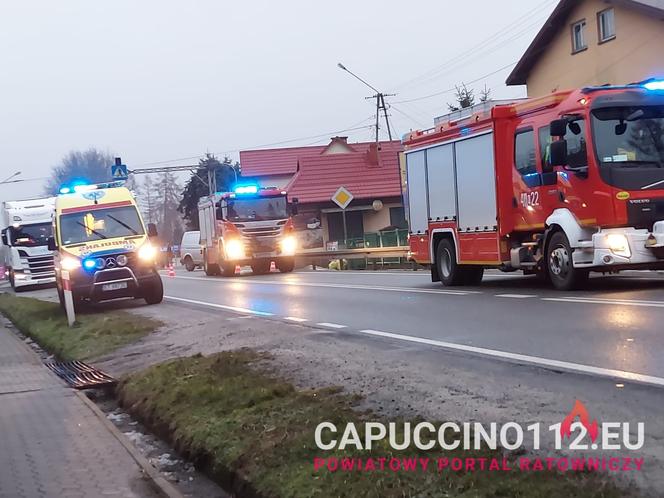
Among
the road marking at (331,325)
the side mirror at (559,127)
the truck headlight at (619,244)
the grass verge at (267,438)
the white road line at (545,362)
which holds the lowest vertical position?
the grass verge at (267,438)

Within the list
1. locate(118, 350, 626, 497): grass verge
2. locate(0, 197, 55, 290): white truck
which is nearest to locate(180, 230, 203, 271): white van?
locate(0, 197, 55, 290): white truck

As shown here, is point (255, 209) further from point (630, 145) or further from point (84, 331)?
point (630, 145)

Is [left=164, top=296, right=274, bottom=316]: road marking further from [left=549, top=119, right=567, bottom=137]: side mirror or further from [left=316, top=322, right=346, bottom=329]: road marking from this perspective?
[left=549, top=119, right=567, bottom=137]: side mirror

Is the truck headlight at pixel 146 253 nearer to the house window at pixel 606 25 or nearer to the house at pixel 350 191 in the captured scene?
the house window at pixel 606 25

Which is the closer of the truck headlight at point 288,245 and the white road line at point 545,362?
the white road line at point 545,362

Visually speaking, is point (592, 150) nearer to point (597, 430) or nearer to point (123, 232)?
point (597, 430)

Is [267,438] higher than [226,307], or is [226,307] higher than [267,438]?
[226,307]

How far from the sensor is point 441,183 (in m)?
17.1

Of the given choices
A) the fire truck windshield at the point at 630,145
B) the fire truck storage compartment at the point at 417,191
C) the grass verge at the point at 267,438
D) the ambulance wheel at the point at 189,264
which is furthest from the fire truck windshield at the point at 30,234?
the grass verge at the point at 267,438

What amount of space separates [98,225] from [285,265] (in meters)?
12.2

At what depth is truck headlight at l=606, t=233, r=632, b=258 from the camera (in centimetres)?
1273

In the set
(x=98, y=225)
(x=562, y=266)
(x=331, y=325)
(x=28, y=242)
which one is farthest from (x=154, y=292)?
Result: (x=28, y=242)

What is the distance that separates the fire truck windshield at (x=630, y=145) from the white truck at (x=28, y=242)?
2585cm

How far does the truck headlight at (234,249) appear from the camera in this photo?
29359 mm
